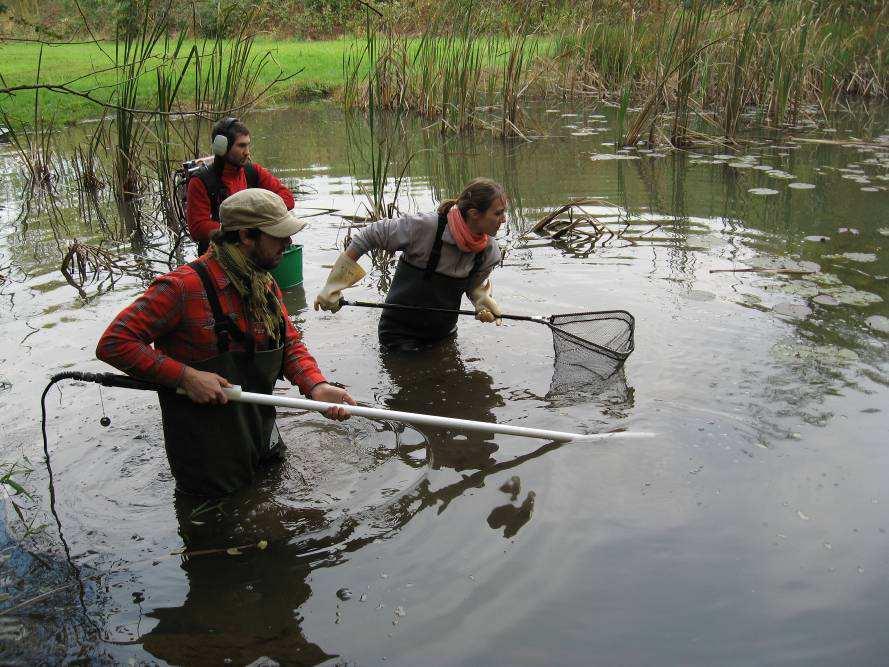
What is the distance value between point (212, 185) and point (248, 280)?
2.86 m

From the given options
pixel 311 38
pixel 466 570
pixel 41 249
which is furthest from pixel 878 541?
pixel 311 38

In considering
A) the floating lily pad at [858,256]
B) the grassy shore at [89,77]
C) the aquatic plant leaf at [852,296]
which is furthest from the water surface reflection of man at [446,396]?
the grassy shore at [89,77]

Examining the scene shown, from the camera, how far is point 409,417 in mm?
3688

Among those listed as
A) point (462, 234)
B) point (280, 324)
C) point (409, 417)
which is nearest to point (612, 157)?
point (462, 234)

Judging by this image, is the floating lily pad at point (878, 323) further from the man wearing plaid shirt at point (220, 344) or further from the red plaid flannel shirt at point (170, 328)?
the red plaid flannel shirt at point (170, 328)

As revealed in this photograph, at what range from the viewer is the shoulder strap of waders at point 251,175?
6.09 m

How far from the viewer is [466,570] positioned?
338cm

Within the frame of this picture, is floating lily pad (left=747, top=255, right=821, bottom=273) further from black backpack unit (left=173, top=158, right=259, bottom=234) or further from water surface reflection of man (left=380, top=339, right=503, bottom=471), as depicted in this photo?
black backpack unit (left=173, top=158, right=259, bottom=234)

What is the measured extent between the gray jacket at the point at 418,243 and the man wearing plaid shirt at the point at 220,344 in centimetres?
154

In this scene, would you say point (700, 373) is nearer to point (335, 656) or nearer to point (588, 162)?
point (335, 656)

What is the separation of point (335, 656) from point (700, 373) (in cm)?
321

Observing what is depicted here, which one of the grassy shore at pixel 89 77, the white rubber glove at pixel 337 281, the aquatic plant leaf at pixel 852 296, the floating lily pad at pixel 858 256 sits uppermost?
the grassy shore at pixel 89 77

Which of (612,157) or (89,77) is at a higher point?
(89,77)

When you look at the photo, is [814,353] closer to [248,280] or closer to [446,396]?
[446,396]
